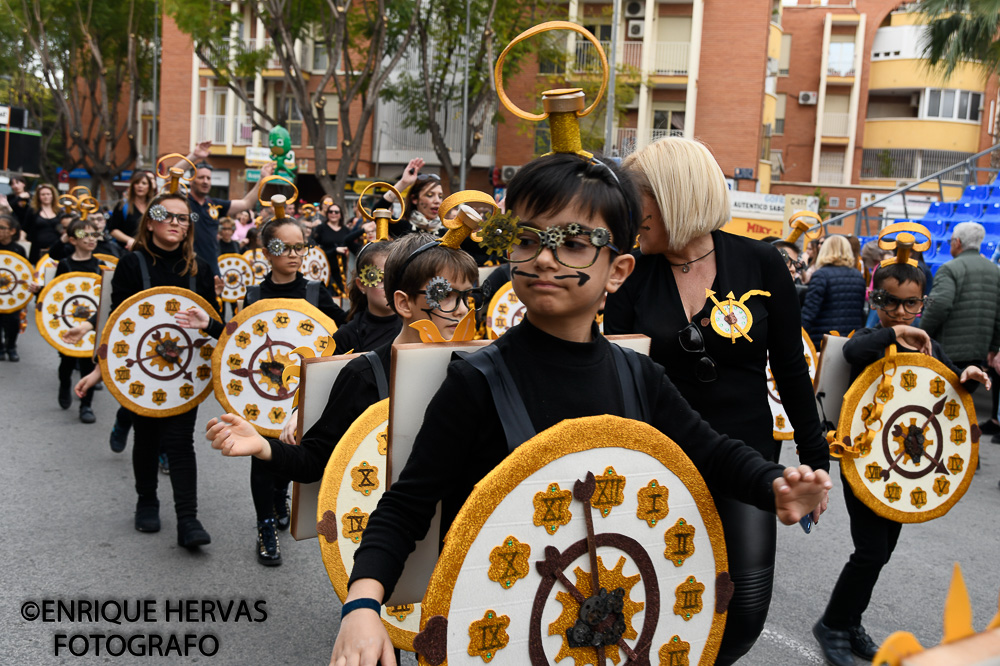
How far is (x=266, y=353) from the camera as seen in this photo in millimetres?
4734

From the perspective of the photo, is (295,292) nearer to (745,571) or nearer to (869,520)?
(869,520)

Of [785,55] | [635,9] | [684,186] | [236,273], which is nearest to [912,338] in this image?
[684,186]

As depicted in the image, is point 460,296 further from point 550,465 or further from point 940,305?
point 940,305

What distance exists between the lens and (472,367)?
1863 millimetres

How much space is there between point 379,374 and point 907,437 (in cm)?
226

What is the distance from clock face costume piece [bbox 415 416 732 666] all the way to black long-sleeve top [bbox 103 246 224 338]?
374cm

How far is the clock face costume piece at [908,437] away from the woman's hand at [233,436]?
8.17 feet

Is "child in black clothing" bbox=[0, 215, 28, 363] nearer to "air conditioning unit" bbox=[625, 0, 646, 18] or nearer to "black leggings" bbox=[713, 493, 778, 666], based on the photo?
"black leggings" bbox=[713, 493, 778, 666]

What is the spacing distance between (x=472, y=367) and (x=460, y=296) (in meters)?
0.96

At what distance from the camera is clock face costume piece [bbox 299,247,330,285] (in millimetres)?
12422

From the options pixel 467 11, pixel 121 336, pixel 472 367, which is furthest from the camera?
pixel 467 11

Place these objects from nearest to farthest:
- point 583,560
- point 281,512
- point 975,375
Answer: point 583,560 → point 975,375 → point 281,512

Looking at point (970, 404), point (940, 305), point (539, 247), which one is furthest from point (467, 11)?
point (539, 247)

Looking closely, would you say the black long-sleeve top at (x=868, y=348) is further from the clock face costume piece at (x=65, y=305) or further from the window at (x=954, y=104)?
the window at (x=954, y=104)
